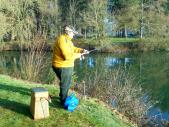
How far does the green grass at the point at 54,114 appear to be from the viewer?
8391 millimetres

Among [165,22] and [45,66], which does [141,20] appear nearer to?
[165,22]

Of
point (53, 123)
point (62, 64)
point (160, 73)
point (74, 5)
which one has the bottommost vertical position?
point (160, 73)

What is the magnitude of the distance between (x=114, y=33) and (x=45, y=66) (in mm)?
46436

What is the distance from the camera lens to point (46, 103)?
27.8ft

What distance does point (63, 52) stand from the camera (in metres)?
8.43

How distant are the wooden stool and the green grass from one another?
132 mm

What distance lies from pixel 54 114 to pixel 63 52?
1.50 m

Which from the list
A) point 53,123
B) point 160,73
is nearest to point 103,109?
point 53,123

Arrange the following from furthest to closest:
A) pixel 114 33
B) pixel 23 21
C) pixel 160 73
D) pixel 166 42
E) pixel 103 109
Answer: pixel 114 33, pixel 166 42, pixel 23 21, pixel 160 73, pixel 103 109

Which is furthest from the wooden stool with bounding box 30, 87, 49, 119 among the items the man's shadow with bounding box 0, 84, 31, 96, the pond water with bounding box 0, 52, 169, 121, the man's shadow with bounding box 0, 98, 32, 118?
the pond water with bounding box 0, 52, 169, 121

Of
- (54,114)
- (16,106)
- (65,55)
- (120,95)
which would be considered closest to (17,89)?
(16,106)

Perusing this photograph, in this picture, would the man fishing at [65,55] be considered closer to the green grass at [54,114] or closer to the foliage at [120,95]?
the green grass at [54,114]

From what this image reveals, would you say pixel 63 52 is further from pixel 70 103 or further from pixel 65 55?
pixel 70 103

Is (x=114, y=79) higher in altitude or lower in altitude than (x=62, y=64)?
lower
